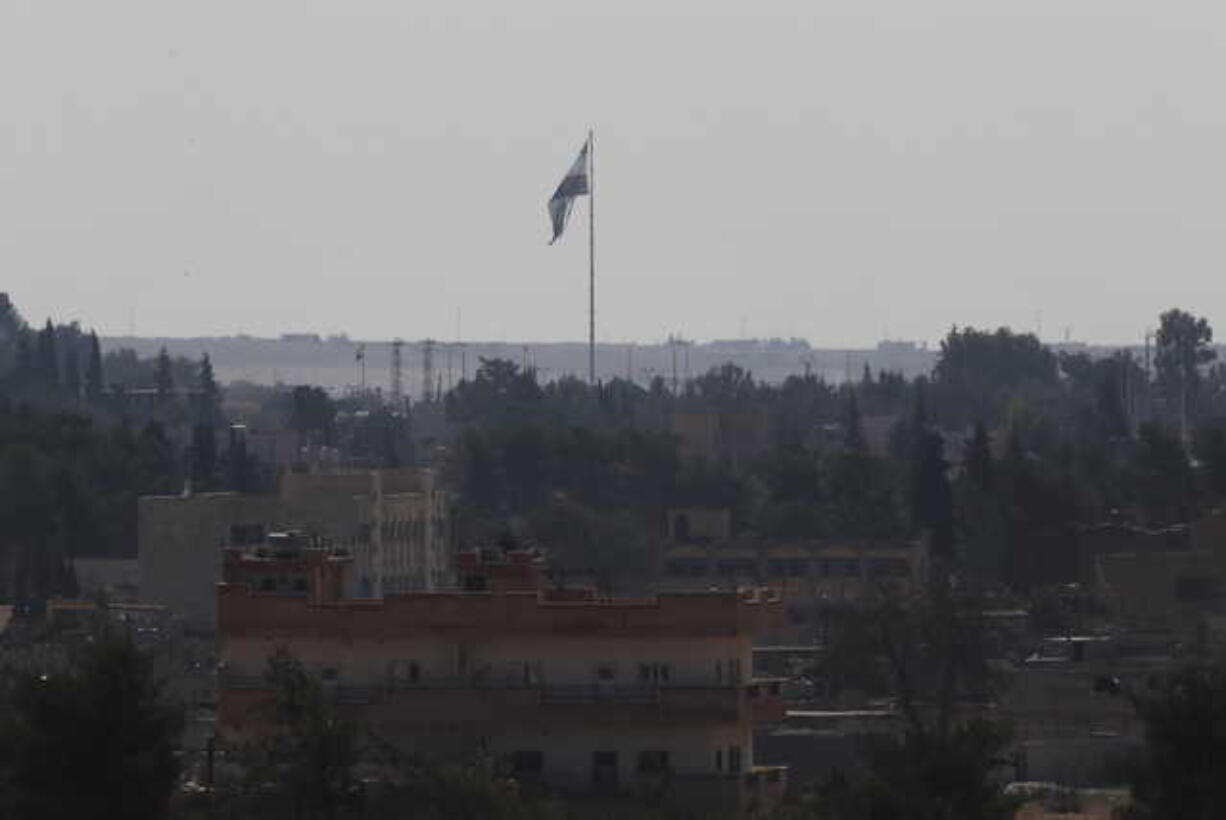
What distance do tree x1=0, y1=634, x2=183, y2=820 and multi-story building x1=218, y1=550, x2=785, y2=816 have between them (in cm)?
784

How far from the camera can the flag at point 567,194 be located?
122 m

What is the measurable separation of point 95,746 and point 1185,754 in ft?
24.2

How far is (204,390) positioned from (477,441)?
4373 centimetres

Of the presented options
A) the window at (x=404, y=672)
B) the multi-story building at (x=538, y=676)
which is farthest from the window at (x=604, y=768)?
the window at (x=404, y=672)

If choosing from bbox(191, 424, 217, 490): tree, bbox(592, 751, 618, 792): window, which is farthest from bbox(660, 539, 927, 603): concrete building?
bbox(592, 751, 618, 792): window

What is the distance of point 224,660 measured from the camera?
4700 cm

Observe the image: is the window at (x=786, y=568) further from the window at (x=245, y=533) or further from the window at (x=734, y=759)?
the window at (x=734, y=759)

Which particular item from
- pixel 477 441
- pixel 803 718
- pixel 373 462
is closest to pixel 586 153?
pixel 373 462

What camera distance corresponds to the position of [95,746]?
123 ft

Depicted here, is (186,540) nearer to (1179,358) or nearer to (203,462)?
(203,462)

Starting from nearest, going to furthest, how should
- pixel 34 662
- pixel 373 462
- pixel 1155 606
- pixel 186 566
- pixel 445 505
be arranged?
pixel 34 662 → pixel 1155 606 → pixel 186 566 → pixel 445 505 → pixel 373 462

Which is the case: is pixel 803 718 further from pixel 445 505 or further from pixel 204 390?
pixel 204 390

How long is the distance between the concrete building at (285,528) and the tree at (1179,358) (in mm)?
67612

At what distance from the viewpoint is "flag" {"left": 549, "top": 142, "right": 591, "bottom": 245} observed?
121688mm
